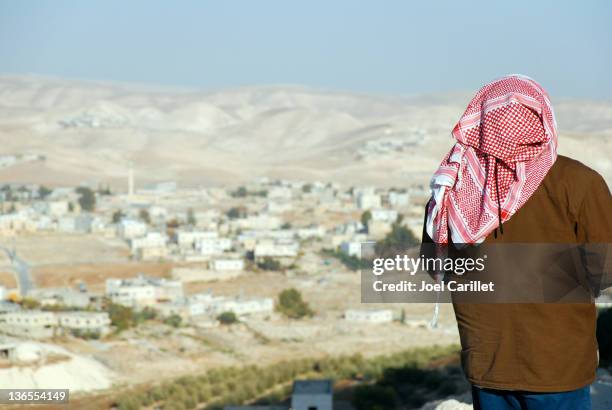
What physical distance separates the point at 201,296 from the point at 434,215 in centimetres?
1548

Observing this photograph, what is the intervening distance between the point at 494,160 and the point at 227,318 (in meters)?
14.1

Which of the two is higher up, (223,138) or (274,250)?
(223,138)

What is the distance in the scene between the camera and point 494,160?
5.59 feet

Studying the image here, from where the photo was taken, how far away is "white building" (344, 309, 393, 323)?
1537 cm

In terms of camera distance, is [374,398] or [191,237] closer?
[374,398]

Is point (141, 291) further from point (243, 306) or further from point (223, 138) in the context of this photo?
point (223, 138)

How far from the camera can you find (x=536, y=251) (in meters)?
1.68

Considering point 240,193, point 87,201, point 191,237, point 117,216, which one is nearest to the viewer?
point 191,237

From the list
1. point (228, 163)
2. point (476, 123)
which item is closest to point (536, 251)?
point (476, 123)

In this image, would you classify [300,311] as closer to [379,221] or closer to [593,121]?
[379,221]

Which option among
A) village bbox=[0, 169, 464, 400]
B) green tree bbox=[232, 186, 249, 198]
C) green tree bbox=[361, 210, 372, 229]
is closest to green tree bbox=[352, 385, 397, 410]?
village bbox=[0, 169, 464, 400]

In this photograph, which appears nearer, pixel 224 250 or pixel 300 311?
pixel 300 311

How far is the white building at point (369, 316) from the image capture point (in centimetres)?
1537

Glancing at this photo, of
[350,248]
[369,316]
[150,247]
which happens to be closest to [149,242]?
[150,247]
